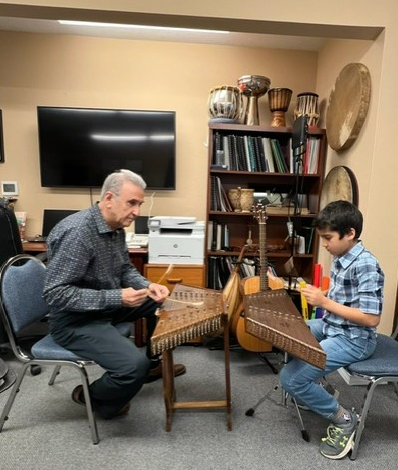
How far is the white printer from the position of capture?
245 centimetres

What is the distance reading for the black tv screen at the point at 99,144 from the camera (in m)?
2.84

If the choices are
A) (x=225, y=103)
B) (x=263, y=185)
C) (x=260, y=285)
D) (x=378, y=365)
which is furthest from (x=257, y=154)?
(x=378, y=365)

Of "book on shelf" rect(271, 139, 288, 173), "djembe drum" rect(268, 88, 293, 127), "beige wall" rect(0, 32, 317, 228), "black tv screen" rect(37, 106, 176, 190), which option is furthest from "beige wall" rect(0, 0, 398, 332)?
"book on shelf" rect(271, 139, 288, 173)

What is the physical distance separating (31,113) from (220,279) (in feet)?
7.16

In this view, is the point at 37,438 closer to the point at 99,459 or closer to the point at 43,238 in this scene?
the point at 99,459

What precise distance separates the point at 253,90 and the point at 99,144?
1.37 m

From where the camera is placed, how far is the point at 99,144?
9.43 ft

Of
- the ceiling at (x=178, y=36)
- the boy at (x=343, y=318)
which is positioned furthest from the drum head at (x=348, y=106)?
the boy at (x=343, y=318)

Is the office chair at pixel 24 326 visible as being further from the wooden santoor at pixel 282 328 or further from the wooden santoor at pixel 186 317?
the wooden santoor at pixel 282 328

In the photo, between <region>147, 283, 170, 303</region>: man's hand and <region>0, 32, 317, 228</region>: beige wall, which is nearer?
<region>147, 283, 170, 303</region>: man's hand

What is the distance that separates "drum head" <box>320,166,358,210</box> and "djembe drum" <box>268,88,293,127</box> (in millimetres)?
620

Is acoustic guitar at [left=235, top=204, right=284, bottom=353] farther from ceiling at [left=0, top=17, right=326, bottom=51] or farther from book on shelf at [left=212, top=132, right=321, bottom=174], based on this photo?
ceiling at [left=0, top=17, right=326, bottom=51]

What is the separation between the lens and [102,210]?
1.68m

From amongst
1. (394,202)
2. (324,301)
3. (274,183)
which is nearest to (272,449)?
(324,301)
